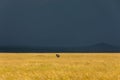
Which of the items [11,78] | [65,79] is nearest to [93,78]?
[65,79]

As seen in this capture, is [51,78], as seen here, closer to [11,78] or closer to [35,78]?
[35,78]

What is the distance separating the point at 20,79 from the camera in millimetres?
19656

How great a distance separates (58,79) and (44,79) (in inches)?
31.0

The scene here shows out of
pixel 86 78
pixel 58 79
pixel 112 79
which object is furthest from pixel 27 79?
pixel 112 79

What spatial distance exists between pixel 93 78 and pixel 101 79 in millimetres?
465

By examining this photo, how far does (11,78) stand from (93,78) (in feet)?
15.4

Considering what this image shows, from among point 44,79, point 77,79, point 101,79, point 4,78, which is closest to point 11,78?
point 4,78

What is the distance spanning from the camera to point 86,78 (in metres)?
20.7

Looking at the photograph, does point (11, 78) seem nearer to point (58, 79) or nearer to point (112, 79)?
point (58, 79)

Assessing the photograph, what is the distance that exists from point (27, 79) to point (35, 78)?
92cm

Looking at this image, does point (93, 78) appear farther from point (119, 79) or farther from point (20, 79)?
point (20, 79)

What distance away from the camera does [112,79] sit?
67.3 feet

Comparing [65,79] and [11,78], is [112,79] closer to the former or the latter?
[65,79]

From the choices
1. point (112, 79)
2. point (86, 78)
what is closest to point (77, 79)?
point (86, 78)
